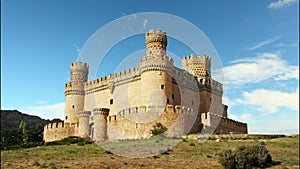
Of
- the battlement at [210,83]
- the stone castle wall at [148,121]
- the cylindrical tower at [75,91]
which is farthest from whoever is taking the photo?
the cylindrical tower at [75,91]

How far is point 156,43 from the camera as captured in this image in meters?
42.9

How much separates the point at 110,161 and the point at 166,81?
752 inches

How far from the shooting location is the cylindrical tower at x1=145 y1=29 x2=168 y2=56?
42.7m

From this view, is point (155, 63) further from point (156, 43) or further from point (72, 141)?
point (72, 141)

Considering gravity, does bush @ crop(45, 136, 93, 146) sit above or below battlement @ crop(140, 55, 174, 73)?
below

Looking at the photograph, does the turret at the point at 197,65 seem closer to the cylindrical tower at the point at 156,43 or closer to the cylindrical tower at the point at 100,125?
the cylindrical tower at the point at 156,43

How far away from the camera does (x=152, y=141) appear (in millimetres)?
30688

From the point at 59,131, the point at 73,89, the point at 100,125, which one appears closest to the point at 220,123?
the point at 100,125

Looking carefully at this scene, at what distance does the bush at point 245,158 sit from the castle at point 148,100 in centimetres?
1336

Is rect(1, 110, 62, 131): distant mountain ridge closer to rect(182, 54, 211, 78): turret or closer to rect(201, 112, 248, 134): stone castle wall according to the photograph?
rect(182, 54, 211, 78): turret

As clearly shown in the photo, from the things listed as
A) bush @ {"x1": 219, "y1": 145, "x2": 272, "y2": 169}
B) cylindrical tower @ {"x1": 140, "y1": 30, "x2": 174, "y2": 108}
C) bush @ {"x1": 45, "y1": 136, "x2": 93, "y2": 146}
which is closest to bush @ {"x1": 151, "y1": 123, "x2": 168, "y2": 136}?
cylindrical tower @ {"x1": 140, "y1": 30, "x2": 174, "y2": 108}

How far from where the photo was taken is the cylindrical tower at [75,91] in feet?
162

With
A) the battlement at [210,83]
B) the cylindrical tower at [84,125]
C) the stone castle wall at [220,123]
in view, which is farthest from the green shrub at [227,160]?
the battlement at [210,83]

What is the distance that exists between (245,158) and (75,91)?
33867mm
